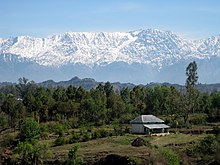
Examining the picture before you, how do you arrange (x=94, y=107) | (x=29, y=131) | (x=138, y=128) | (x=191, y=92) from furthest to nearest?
(x=191, y=92) → (x=94, y=107) → (x=138, y=128) → (x=29, y=131)

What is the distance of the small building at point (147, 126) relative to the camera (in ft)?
265

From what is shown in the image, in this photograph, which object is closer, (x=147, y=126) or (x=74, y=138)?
(x=74, y=138)

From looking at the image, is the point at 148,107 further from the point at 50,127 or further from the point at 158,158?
the point at 158,158

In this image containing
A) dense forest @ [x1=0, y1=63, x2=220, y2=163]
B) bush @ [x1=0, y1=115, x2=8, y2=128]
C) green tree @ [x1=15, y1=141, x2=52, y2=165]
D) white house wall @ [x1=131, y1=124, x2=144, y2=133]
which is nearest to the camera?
green tree @ [x1=15, y1=141, x2=52, y2=165]

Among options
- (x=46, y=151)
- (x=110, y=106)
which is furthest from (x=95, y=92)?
(x=46, y=151)

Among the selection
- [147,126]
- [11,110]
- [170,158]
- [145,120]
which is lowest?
[170,158]

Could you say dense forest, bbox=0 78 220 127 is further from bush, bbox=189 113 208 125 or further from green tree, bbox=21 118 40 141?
green tree, bbox=21 118 40 141

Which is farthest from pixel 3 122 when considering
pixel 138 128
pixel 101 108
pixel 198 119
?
pixel 198 119

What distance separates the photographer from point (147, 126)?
3177 inches

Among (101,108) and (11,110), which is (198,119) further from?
(11,110)

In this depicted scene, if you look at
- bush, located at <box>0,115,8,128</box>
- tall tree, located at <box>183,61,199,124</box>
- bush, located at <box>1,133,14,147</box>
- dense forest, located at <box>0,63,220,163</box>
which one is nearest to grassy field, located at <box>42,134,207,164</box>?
bush, located at <box>1,133,14,147</box>

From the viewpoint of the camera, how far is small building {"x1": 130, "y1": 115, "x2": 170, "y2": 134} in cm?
8086

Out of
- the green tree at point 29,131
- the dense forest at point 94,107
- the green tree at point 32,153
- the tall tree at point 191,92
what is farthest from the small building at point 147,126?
the green tree at point 32,153

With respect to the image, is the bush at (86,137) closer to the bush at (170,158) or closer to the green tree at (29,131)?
the green tree at (29,131)
